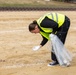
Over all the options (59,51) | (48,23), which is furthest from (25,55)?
(48,23)

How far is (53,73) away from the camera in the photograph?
24.1 ft

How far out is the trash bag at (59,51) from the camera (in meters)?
7.31

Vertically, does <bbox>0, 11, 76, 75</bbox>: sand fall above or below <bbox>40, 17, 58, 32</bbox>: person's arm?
below

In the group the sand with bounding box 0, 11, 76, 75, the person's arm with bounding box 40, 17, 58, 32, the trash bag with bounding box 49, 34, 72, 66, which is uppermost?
the person's arm with bounding box 40, 17, 58, 32

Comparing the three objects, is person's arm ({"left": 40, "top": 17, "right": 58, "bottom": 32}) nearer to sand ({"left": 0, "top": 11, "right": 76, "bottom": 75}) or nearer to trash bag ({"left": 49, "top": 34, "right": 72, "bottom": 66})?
trash bag ({"left": 49, "top": 34, "right": 72, "bottom": 66})

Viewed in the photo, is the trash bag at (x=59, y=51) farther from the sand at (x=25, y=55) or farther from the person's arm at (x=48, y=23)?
the person's arm at (x=48, y=23)

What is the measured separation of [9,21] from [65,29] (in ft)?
30.1

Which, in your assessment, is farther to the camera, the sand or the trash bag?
the sand

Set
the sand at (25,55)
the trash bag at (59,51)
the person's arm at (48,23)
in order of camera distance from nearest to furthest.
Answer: the person's arm at (48,23) → the trash bag at (59,51) → the sand at (25,55)

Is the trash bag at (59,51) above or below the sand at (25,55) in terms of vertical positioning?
above

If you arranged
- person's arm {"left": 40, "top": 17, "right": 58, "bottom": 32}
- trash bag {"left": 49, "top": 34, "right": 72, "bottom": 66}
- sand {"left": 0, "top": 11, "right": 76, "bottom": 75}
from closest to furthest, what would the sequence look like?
person's arm {"left": 40, "top": 17, "right": 58, "bottom": 32} → trash bag {"left": 49, "top": 34, "right": 72, "bottom": 66} → sand {"left": 0, "top": 11, "right": 76, "bottom": 75}

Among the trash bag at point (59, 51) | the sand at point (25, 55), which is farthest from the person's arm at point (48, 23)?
the sand at point (25, 55)

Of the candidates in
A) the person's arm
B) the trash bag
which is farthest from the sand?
the person's arm

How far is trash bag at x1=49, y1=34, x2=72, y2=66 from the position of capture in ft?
24.0
